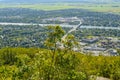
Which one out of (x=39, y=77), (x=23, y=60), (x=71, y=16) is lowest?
(x=71, y=16)

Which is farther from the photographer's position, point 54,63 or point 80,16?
point 80,16

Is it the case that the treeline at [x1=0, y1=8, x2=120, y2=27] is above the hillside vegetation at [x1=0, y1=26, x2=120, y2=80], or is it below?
below

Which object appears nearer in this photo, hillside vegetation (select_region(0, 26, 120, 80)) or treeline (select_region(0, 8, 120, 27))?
hillside vegetation (select_region(0, 26, 120, 80))

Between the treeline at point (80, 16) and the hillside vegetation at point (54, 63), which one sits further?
the treeline at point (80, 16)

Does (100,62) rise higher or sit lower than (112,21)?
higher

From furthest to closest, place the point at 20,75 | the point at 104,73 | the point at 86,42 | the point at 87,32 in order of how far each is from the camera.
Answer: the point at 87,32 → the point at 86,42 → the point at 104,73 → the point at 20,75

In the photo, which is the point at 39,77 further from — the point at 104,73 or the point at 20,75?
the point at 104,73

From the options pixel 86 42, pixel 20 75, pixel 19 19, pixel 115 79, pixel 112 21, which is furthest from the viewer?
pixel 19 19

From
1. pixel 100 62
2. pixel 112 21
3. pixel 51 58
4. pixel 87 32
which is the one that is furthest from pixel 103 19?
pixel 51 58

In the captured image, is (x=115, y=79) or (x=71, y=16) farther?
(x=71, y=16)

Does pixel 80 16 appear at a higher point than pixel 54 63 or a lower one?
lower

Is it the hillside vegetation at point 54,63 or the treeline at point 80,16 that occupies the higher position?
the hillside vegetation at point 54,63
